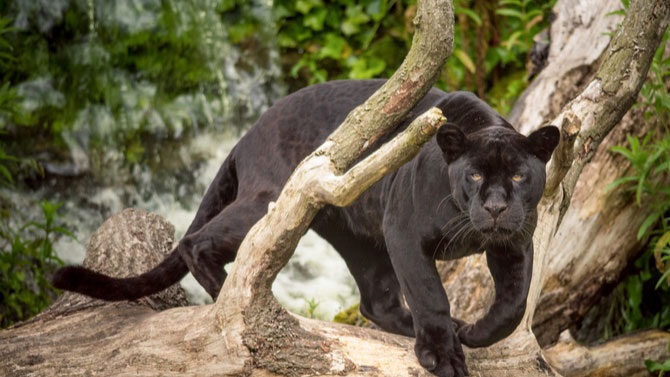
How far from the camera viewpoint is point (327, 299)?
641 centimetres

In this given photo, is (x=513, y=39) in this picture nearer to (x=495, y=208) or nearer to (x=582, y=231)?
(x=582, y=231)

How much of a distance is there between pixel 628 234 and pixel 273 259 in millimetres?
2528

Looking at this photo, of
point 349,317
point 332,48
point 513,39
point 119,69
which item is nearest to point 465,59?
point 513,39

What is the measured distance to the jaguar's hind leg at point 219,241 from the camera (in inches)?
126

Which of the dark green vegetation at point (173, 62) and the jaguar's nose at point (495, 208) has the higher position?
the dark green vegetation at point (173, 62)

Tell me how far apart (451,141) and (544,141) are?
33cm

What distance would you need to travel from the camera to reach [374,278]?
11.6ft

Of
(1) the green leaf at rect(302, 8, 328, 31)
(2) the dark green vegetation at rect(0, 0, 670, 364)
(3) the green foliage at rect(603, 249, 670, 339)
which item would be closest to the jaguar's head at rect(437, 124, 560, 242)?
(3) the green foliage at rect(603, 249, 670, 339)

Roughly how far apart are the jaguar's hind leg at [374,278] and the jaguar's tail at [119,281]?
2.42 feet

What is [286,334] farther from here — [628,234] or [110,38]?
[110,38]

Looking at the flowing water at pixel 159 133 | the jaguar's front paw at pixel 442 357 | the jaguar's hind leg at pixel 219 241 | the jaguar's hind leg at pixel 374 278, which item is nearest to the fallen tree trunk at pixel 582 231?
the jaguar's hind leg at pixel 374 278

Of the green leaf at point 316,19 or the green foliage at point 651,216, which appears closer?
the green foliage at point 651,216

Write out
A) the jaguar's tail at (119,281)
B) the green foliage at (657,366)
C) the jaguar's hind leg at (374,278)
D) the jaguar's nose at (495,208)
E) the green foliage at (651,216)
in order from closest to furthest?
the jaguar's nose at (495,208) → the jaguar's tail at (119,281) → the jaguar's hind leg at (374,278) → the green foliage at (657,366) → the green foliage at (651,216)

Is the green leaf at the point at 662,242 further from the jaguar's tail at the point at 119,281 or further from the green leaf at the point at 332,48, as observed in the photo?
the green leaf at the point at 332,48
